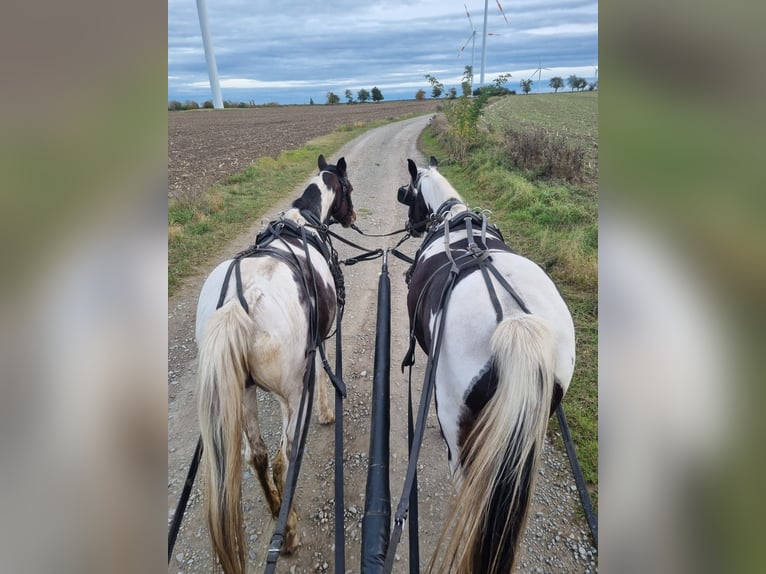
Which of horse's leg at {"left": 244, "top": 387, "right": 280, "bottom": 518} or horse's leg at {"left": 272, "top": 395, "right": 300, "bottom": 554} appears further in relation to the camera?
horse's leg at {"left": 272, "top": 395, "right": 300, "bottom": 554}

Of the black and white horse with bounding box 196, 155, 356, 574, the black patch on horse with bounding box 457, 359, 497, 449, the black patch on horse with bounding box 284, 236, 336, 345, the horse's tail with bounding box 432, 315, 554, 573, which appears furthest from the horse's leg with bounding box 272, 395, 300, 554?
the horse's tail with bounding box 432, 315, 554, 573

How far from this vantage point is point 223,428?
2193 mm

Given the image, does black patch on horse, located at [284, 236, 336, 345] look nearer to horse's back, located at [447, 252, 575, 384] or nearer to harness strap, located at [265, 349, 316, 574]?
harness strap, located at [265, 349, 316, 574]

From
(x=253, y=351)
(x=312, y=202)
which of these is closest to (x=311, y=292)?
(x=253, y=351)

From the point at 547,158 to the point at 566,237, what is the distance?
547cm

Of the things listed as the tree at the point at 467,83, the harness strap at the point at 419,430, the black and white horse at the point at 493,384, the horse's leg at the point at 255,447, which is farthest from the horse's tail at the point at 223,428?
the tree at the point at 467,83

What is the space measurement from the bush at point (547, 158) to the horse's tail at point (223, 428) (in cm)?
1046

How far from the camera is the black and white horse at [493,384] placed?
71.9 inches

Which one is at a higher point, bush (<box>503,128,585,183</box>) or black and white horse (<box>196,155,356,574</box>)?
bush (<box>503,128,585,183</box>)

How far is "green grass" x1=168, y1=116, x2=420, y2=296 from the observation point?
22.8 ft

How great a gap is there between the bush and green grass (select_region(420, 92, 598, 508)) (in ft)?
1.36

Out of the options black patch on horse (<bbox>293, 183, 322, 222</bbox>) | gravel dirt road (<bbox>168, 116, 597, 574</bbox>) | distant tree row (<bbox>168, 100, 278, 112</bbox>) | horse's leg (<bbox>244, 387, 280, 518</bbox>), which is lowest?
gravel dirt road (<bbox>168, 116, 597, 574</bbox>)

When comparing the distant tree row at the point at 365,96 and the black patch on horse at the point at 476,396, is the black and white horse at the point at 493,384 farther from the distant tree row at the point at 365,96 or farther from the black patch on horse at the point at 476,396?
the distant tree row at the point at 365,96
